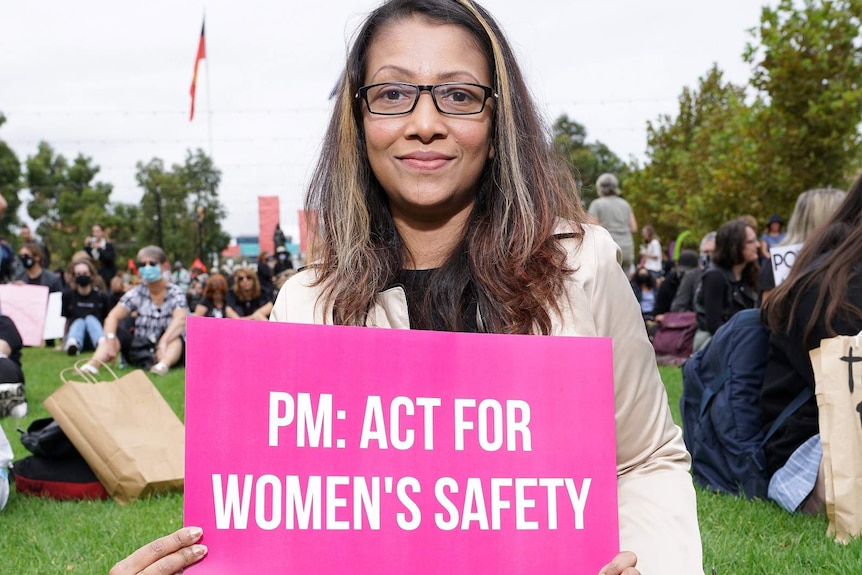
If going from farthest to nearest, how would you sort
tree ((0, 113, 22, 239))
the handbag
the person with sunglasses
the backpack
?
tree ((0, 113, 22, 239))
the person with sunglasses
the handbag
the backpack

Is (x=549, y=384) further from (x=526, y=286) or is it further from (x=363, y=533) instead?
(x=363, y=533)

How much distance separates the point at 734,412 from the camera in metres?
4.61

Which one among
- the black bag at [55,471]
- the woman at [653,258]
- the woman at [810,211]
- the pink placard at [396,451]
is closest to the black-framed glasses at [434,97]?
the pink placard at [396,451]

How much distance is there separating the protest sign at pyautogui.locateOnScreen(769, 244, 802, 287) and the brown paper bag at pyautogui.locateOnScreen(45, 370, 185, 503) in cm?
435

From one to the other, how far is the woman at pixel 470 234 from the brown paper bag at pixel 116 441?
3516 millimetres

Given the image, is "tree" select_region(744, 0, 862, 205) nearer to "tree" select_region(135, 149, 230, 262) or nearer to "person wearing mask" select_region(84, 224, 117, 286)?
"person wearing mask" select_region(84, 224, 117, 286)

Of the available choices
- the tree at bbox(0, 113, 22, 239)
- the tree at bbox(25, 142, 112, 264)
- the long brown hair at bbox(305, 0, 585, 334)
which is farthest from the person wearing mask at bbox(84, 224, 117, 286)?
the tree at bbox(25, 142, 112, 264)

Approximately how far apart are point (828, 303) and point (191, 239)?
199 feet

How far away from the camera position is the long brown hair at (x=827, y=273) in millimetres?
3992

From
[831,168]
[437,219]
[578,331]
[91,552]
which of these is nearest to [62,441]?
[91,552]

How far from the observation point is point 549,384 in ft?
5.14

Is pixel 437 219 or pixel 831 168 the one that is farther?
pixel 831 168

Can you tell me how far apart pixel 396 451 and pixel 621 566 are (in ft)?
1.38

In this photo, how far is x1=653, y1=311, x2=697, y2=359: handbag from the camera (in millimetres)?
10766
